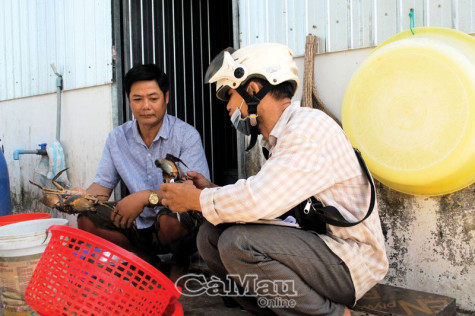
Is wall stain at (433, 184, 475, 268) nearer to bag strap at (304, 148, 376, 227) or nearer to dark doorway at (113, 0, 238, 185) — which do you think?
bag strap at (304, 148, 376, 227)

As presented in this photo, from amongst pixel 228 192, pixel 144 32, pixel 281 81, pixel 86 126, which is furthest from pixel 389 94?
pixel 86 126

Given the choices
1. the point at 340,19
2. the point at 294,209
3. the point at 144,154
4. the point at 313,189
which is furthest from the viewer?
the point at 144,154

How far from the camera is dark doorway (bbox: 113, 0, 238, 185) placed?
393cm

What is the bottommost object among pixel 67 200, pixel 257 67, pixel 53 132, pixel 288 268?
pixel 288 268

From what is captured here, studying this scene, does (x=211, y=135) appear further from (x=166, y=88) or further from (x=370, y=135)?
(x=370, y=135)

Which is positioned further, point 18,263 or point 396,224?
point 396,224

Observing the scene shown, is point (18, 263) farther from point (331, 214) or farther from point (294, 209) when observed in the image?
point (331, 214)

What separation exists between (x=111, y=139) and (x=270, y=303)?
1.86 metres

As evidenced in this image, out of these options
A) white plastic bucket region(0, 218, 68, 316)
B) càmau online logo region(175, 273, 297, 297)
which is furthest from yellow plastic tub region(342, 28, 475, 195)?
white plastic bucket region(0, 218, 68, 316)

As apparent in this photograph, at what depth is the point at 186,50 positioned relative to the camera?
14.8ft

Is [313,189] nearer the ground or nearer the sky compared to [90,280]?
nearer the sky

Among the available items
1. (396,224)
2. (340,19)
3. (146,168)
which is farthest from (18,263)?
(340,19)

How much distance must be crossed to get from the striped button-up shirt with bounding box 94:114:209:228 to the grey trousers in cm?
117

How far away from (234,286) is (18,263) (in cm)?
114
